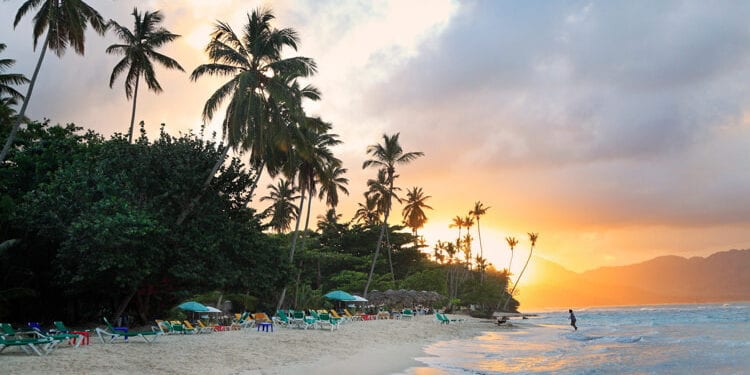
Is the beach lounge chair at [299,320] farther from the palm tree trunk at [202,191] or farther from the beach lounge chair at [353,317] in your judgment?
Result: the beach lounge chair at [353,317]

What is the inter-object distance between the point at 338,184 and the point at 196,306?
2382 centimetres

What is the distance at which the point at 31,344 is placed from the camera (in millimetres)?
13055

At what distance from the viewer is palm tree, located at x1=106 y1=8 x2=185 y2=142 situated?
98.3 feet

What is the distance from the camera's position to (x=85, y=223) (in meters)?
18.1

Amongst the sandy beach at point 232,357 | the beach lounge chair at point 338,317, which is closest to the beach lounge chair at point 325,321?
the beach lounge chair at point 338,317

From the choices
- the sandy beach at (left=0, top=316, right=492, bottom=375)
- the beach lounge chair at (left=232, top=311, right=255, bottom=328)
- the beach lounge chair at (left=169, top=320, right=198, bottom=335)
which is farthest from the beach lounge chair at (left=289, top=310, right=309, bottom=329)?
the beach lounge chair at (left=169, top=320, right=198, bottom=335)

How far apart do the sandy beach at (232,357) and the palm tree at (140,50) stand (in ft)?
57.4

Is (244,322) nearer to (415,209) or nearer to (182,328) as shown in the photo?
(182,328)

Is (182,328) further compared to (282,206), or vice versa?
(282,206)

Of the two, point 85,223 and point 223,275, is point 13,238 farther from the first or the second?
point 223,275

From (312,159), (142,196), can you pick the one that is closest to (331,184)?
(312,159)

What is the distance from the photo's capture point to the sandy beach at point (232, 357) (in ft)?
39.0

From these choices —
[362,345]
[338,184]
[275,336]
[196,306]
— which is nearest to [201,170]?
[196,306]

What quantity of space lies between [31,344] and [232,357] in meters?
4.96
